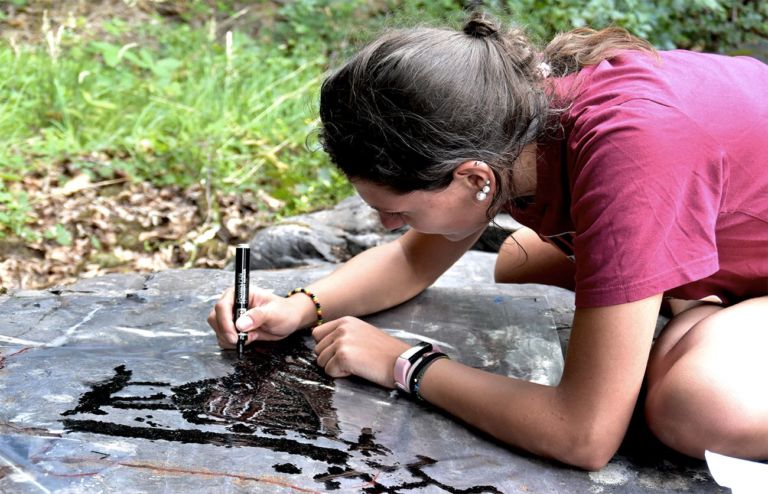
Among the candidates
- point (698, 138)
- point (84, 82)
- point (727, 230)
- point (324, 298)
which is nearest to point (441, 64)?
point (698, 138)

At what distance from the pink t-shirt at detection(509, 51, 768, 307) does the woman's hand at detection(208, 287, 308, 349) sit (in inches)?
29.7

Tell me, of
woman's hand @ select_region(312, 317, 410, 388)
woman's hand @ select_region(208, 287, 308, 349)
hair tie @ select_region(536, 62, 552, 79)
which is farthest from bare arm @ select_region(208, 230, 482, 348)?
hair tie @ select_region(536, 62, 552, 79)

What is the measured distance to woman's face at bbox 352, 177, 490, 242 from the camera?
182 cm

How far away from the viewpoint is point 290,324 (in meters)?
2.27

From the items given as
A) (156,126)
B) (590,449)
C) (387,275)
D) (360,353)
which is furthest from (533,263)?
(156,126)

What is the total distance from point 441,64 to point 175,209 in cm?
264

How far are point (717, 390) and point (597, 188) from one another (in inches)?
19.0

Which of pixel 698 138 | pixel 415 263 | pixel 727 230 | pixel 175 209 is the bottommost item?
pixel 175 209

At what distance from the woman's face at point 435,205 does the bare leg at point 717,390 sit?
522 millimetres

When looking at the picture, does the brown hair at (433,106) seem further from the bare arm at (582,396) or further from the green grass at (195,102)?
the green grass at (195,102)

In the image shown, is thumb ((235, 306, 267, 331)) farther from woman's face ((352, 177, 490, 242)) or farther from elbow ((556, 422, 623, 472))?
elbow ((556, 422, 623, 472))

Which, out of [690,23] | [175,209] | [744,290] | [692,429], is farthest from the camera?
[690,23]

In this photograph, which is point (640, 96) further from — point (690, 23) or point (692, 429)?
point (690, 23)

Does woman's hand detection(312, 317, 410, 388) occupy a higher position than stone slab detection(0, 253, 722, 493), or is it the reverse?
woman's hand detection(312, 317, 410, 388)
